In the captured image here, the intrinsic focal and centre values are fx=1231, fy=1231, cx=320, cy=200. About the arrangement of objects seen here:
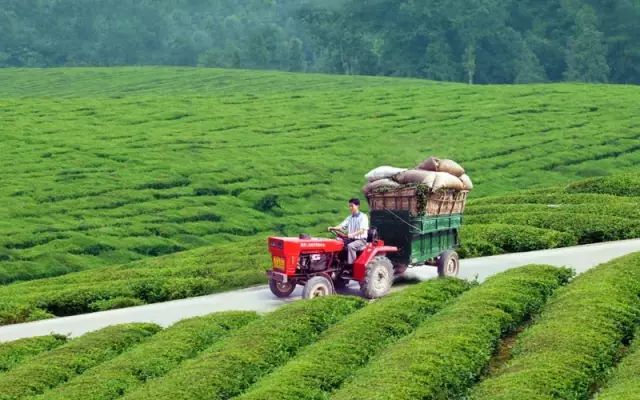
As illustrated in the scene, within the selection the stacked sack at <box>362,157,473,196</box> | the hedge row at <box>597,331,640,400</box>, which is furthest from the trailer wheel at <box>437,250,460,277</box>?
the hedge row at <box>597,331,640,400</box>

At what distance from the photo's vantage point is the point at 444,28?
110 metres

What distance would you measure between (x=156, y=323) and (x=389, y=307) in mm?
4809

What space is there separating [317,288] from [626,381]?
29.7ft

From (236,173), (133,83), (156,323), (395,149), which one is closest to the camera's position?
(156,323)

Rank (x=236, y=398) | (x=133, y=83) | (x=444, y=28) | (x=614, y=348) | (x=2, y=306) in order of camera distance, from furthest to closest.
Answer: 1. (x=444, y=28)
2. (x=133, y=83)
3. (x=2, y=306)
4. (x=614, y=348)
5. (x=236, y=398)

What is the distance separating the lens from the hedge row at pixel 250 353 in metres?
18.0

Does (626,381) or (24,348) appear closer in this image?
(626,381)

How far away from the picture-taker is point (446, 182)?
2700 cm

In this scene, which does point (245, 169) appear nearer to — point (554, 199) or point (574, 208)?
point (554, 199)

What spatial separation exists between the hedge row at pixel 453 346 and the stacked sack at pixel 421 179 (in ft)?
9.38

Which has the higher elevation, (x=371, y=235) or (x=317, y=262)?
(x=371, y=235)

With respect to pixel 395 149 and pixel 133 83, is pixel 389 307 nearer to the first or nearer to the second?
pixel 395 149

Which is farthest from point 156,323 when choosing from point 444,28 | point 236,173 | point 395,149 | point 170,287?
point 444,28

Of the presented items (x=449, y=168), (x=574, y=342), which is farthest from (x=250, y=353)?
(x=449, y=168)
